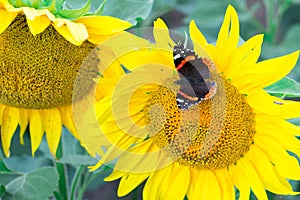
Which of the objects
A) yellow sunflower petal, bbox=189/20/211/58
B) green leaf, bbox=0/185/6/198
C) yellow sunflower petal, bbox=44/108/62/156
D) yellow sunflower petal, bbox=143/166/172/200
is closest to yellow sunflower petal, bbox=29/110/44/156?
yellow sunflower petal, bbox=44/108/62/156

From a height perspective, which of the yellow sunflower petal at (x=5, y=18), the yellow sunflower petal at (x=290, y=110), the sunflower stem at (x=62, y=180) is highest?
the yellow sunflower petal at (x=5, y=18)

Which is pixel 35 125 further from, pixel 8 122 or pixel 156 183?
pixel 156 183

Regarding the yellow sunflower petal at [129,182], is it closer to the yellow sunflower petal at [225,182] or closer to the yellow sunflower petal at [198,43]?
the yellow sunflower petal at [225,182]

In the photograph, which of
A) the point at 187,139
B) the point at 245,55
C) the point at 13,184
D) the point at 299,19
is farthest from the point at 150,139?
the point at 299,19

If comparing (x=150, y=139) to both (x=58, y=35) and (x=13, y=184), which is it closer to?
(x=58, y=35)

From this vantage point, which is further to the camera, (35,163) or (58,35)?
(35,163)

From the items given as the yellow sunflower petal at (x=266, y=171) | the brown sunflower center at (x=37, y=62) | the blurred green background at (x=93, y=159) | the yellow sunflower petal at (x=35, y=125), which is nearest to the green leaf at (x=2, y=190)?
the blurred green background at (x=93, y=159)
